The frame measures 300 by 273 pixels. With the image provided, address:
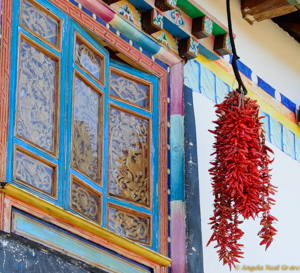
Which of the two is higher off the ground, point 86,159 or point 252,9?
point 252,9

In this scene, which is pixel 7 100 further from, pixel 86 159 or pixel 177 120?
pixel 177 120

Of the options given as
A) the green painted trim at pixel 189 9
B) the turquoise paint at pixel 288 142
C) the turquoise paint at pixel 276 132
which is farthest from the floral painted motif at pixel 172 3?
the turquoise paint at pixel 288 142

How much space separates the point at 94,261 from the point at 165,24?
1.60m

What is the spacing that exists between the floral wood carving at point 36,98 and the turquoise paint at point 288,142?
8.04 ft

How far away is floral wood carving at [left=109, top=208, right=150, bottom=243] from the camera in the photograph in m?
3.77

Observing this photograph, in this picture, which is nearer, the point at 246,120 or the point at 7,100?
the point at 7,100

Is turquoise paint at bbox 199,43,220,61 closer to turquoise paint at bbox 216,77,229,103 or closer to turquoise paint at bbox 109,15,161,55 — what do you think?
turquoise paint at bbox 216,77,229,103

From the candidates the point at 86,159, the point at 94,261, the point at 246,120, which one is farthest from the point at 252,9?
the point at 94,261

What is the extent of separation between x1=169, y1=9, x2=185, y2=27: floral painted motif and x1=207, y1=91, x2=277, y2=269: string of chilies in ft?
2.52

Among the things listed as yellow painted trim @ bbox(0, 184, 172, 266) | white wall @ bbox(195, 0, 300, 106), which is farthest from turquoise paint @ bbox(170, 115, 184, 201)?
white wall @ bbox(195, 0, 300, 106)

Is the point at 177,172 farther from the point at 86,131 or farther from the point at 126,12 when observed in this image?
the point at 126,12

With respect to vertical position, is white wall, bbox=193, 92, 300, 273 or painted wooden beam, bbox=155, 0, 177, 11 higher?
painted wooden beam, bbox=155, 0, 177, 11

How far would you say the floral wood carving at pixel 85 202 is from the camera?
11.5 feet

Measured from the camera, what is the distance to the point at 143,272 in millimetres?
3725
